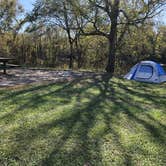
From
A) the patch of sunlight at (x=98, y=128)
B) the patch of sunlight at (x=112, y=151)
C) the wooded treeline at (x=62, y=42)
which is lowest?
the patch of sunlight at (x=112, y=151)

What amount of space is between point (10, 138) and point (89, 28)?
13.1 m

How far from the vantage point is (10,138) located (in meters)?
3.35

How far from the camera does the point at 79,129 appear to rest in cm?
377

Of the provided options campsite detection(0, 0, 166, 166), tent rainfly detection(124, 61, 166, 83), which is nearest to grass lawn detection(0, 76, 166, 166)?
campsite detection(0, 0, 166, 166)

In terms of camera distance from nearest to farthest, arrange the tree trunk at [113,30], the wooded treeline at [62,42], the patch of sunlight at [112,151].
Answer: the patch of sunlight at [112,151] < the tree trunk at [113,30] < the wooded treeline at [62,42]

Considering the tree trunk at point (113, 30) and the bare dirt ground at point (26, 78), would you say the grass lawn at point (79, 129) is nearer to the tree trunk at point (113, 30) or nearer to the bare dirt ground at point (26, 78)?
the bare dirt ground at point (26, 78)

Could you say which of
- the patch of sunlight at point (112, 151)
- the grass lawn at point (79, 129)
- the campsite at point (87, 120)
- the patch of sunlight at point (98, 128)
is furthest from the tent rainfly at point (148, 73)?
the patch of sunlight at point (112, 151)

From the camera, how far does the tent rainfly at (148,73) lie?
9676 millimetres

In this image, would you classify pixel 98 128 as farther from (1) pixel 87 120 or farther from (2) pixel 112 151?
(2) pixel 112 151

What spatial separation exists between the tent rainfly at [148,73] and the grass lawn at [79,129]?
3642 mm

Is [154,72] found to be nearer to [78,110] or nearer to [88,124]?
[78,110]

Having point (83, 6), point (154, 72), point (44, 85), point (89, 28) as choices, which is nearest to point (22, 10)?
point (89, 28)

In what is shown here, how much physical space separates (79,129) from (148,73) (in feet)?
21.7

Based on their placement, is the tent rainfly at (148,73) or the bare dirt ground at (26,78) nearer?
the bare dirt ground at (26,78)
